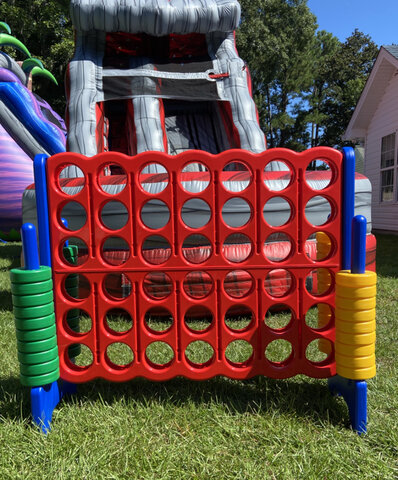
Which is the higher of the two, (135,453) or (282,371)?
(282,371)

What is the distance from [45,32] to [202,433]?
20.4 m

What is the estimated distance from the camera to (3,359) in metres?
2.50

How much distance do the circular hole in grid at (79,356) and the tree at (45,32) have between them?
17.9 meters

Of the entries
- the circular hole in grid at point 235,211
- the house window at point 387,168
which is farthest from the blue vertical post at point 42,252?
the house window at point 387,168

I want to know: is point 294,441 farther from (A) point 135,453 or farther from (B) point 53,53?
(B) point 53,53

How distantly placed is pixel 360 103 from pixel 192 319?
10.4 metres

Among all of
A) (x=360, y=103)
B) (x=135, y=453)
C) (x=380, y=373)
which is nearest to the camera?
(x=135, y=453)

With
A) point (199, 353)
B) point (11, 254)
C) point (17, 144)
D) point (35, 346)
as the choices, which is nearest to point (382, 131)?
point (17, 144)

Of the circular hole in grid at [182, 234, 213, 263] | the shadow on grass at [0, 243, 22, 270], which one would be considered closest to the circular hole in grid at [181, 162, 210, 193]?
the circular hole in grid at [182, 234, 213, 263]

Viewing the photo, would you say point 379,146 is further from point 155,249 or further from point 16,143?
point 155,249

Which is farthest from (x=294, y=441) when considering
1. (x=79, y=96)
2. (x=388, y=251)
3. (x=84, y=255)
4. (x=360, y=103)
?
(x=360, y=103)

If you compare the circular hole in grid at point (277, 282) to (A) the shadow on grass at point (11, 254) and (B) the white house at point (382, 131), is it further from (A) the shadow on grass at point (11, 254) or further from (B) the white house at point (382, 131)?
(B) the white house at point (382, 131)

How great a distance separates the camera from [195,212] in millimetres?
3062

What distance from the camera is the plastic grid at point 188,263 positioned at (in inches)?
71.6
